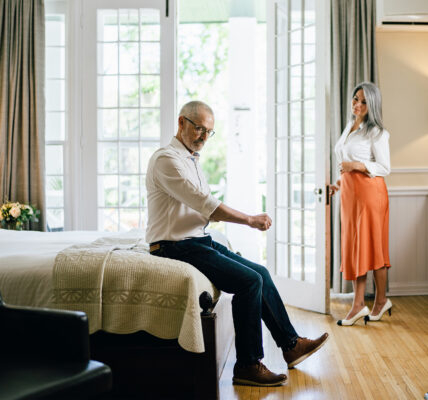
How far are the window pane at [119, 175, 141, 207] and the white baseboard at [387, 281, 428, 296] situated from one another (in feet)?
7.75

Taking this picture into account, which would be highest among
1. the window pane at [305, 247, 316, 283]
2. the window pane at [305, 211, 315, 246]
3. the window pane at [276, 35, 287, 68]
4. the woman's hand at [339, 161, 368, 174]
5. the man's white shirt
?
the window pane at [276, 35, 287, 68]

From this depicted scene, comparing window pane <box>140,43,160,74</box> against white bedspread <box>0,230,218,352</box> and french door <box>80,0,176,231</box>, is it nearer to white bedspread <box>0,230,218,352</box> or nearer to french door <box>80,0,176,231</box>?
french door <box>80,0,176,231</box>

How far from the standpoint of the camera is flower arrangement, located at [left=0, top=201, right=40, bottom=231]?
4516 millimetres

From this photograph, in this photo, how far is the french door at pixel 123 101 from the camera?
16.4 ft

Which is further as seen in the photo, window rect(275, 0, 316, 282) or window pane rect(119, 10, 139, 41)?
window pane rect(119, 10, 139, 41)

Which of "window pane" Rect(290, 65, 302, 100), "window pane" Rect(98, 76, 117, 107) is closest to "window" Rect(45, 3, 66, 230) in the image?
"window pane" Rect(98, 76, 117, 107)

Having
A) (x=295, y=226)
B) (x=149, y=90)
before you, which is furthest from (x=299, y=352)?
(x=149, y=90)

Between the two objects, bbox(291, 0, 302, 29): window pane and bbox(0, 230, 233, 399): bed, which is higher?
bbox(291, 0, 302, 29): window pane

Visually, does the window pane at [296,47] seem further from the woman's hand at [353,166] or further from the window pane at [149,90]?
the window pane at [149,90]

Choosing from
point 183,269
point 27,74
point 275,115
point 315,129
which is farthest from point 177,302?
point 27,74

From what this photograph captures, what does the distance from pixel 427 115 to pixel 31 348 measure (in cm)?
415

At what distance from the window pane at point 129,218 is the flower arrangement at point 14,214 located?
0.80m

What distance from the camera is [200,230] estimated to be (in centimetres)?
278

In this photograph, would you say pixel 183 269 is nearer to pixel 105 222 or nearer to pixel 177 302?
pixel 177 302
